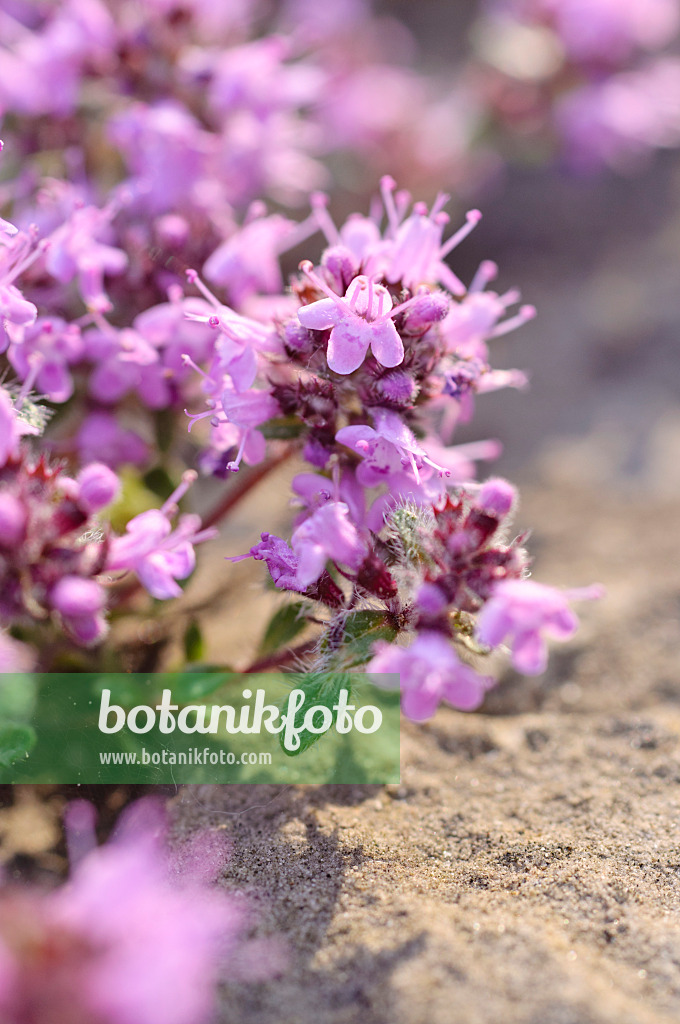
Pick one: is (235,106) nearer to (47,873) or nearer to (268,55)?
(268,55)

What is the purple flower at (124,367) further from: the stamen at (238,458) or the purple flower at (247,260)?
the stamen at (238,458)

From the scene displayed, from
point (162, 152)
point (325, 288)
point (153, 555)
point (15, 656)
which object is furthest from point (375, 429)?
point (162, 152)

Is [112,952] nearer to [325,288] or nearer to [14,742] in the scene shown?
[14,742]

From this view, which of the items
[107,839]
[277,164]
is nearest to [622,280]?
[277,164]

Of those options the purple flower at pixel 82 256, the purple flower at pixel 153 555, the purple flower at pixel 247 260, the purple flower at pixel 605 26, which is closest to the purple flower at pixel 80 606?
the purple flower at pixel 153 555

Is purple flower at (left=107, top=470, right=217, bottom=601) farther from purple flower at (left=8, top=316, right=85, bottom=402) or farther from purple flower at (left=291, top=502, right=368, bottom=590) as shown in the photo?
purple flower at (left=8, top=316, right=85, bottom=402)
